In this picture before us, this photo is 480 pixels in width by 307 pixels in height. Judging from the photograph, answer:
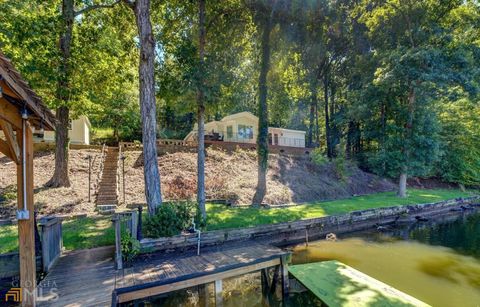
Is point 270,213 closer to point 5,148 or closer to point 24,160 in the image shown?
point 24,160

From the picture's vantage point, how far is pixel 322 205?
13578mm

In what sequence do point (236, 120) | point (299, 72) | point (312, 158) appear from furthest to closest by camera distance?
point (236, 120) < point (312, 158) < point (299, 72)

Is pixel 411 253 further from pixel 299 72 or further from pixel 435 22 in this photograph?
pixel 435 22

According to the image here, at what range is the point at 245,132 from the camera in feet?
83.6

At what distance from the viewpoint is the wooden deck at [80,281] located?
14.8ft

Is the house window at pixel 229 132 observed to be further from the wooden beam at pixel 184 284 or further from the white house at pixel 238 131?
the wooden beam at pixel 184 284

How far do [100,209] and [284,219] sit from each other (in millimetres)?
7593

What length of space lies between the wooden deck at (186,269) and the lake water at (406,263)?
700 mm

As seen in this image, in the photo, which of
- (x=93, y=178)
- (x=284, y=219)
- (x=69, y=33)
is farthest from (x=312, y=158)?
(x=69, y=33)

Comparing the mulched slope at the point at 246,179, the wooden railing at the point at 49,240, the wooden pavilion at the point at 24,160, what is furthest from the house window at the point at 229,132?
the wooden pavilion at the point at 24,160

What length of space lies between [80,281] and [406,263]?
8.89m

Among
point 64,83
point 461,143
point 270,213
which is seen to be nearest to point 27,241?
point 64,83

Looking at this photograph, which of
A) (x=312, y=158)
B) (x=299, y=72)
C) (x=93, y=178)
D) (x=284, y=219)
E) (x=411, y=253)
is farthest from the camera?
(x=312, y=158)

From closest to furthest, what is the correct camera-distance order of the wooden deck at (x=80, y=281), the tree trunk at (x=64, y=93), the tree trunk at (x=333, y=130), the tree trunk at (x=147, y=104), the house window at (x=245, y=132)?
the wooden deck at (x=80, y=281), the tree trunk at (x=147, y=104), the tree trunk at (x=64, y=93), the house window at (x=245, y=132), the tree trunk at (x=333, y=130)
